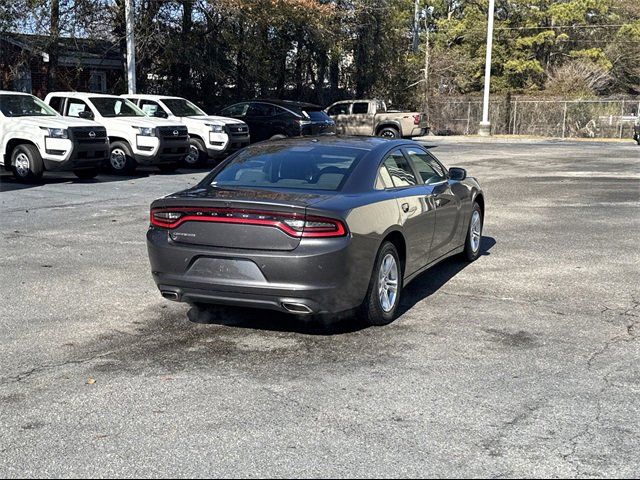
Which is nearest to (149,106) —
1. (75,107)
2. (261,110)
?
(75,107)

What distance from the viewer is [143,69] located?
2959cm

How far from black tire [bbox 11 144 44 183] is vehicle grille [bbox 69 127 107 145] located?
860 millimetres

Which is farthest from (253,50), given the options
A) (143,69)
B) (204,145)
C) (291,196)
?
(291,196)

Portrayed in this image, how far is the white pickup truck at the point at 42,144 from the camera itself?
16.1m

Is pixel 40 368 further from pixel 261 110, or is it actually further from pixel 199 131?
pixel 261 110

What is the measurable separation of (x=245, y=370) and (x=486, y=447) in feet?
5.94

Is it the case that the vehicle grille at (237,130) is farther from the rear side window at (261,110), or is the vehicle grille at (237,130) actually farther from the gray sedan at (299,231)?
the gray sedan at (299,231)

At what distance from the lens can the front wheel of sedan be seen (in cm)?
866

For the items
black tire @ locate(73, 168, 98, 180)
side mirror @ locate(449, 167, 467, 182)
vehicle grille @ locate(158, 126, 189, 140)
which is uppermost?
vehicle grille @ locate(158, 126, 189, 140)

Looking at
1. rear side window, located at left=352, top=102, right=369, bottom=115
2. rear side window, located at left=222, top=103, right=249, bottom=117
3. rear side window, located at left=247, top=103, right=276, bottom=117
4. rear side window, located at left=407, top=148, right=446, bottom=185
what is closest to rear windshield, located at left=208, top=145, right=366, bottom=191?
rear side window, located at left=407, top=148, right=446, bottom=185

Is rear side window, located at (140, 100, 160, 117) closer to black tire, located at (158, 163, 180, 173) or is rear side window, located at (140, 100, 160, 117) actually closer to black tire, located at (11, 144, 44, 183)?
black tire, located at (158, 163, 180, 173)

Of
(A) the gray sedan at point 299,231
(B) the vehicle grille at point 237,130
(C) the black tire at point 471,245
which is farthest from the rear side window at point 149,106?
(A) the gray sedan at point 299,231

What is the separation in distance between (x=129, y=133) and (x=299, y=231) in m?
13.7

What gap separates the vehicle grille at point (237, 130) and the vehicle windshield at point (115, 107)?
247 centimetres
